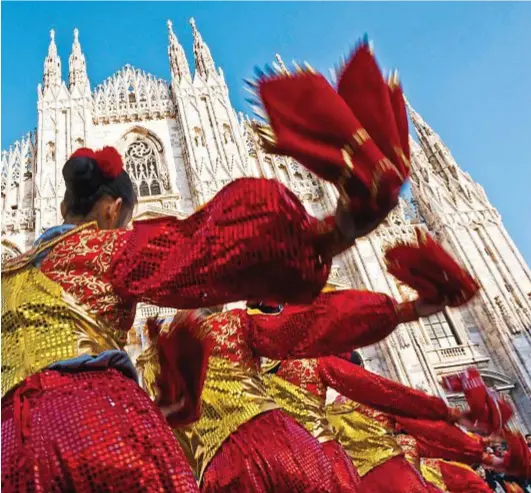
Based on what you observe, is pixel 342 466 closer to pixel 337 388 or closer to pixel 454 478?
pixel 337 388

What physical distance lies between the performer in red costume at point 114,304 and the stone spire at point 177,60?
18.2m

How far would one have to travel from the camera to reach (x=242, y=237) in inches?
55.6

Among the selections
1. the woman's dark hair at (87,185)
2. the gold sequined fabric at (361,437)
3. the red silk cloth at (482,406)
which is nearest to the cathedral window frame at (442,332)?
the gold sequined fabric at (361,437)

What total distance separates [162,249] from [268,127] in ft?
1.45

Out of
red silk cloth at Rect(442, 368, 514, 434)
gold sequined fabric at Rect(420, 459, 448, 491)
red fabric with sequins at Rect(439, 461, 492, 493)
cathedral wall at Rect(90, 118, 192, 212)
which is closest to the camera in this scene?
red silk cloth at Rect(442, 368, 514, 434)

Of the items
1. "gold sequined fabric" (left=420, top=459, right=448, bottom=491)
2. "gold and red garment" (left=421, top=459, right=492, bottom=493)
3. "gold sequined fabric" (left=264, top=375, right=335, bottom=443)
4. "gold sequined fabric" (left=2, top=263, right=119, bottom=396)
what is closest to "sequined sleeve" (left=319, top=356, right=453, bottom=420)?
"gold sequined fabric" (left=264, top=375, right=335, bottom=443)

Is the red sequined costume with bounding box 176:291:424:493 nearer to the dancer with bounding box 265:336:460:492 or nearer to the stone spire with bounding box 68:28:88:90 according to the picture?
the dancer with bounding box 265:336:460:492

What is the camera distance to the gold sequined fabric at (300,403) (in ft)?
11.1

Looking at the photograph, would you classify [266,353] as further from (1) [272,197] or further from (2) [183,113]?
(2) [183,113]

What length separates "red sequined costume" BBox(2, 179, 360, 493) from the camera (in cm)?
124

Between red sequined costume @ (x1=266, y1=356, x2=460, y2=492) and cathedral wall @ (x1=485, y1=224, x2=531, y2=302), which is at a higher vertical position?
cathedral wall @ (x1=485, y1=224, x2=531, y2=302)

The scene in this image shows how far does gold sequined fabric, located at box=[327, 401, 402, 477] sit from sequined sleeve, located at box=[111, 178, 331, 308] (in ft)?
10.7

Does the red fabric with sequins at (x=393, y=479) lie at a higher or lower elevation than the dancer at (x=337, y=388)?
lower

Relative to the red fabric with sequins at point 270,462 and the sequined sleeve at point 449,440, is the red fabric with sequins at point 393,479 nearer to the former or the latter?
the sequined sleeve at point 449,440
